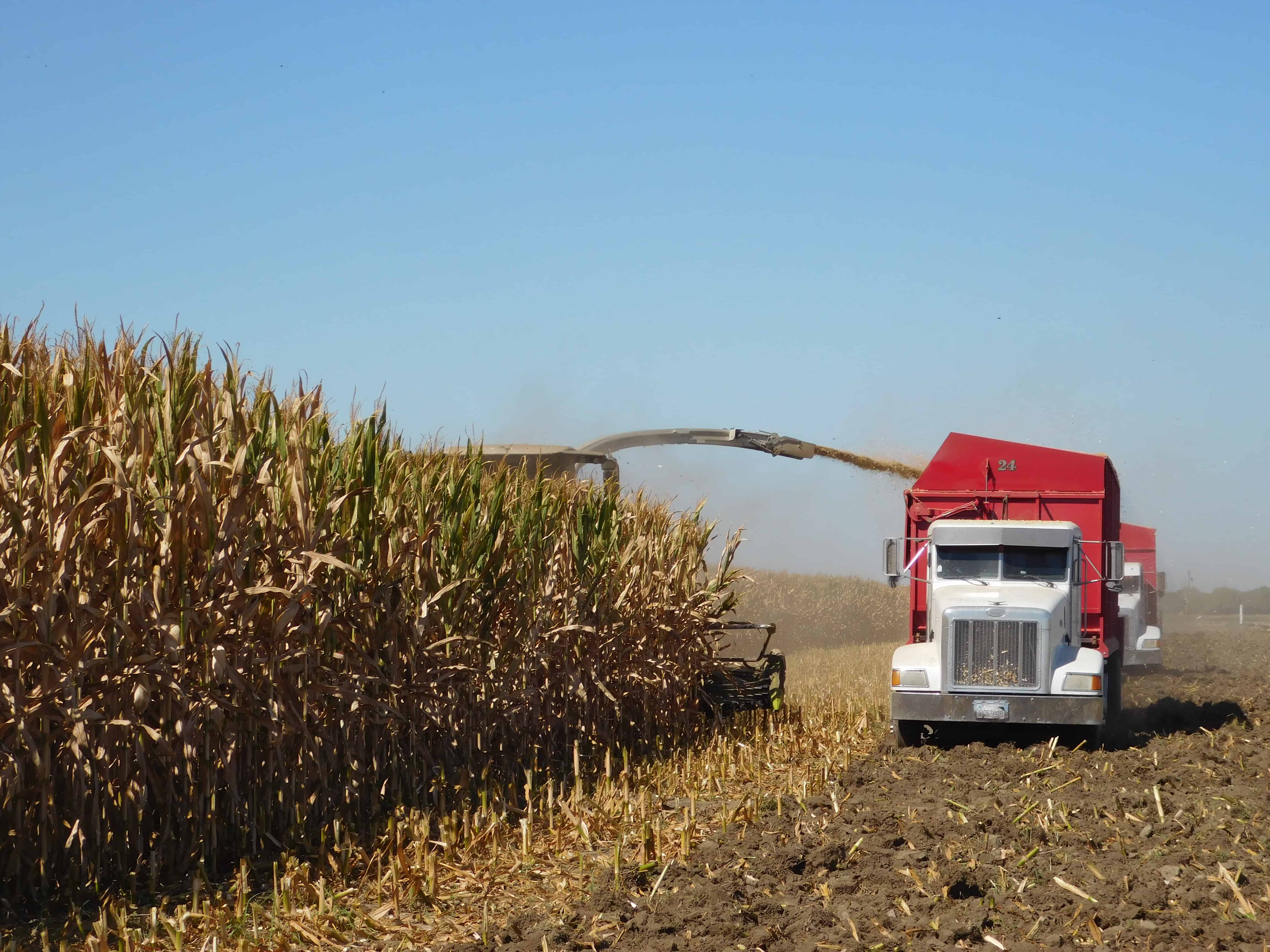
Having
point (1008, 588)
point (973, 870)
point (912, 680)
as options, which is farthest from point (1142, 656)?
point (973, 870)

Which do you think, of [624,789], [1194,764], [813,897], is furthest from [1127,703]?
[813,897]

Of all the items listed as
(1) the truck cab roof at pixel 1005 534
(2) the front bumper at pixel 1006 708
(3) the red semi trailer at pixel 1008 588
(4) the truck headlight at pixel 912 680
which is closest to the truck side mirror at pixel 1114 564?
(3) the red semi trailer at pixel 1008 588

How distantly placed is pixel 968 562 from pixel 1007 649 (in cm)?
112

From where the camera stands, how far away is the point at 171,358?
6.42 meters

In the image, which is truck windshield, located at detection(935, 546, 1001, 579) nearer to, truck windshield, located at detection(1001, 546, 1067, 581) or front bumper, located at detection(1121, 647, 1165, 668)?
truck windshield, located at detection(1001, 546, 1067, 581)

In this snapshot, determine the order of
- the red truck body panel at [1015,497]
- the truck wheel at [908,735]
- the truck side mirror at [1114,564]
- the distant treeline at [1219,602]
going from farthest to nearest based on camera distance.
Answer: the distant treeline at [1219,602] < the red truck body panel at [1015,497] < the truck side mirror at [1114,564] < the truck wheel at [908,735]

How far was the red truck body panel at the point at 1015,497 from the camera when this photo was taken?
1170 cm

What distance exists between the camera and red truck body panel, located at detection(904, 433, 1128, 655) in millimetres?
11703

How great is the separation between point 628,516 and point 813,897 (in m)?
6.01

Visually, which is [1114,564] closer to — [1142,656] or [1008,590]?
[1008,590]

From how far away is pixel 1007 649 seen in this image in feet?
33.9

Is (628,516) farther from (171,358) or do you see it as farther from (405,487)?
(171,358)

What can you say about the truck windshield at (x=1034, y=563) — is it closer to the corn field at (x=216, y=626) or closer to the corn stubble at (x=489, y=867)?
the corn stubble at (x=489, y=867)

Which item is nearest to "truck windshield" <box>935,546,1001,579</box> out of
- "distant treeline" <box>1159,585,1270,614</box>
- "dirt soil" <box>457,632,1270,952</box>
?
"dirt soil" <box>457,632,1270,952</box>
